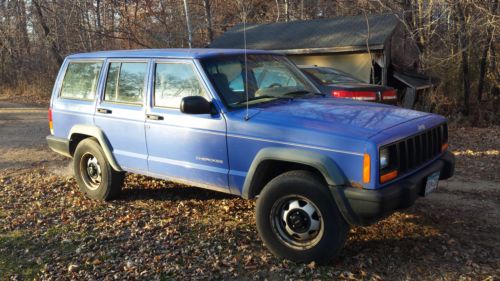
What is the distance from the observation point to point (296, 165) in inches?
166

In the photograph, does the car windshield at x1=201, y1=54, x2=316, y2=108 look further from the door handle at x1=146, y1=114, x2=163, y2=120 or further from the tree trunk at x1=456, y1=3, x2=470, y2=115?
the tree trunk at x1=456, y1=3, x2=470, y2=115

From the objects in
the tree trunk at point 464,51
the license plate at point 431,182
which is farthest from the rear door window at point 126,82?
the tree trunk at point 464,51

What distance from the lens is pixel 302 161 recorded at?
3906 mm

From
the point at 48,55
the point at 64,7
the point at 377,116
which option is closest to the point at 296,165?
the point at 377,116

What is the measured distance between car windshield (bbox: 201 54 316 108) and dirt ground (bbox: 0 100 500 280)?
1.38m

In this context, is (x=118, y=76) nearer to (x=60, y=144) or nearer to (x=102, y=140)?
(x=102, y=140)

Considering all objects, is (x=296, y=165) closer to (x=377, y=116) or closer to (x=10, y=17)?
(x=377, y=116)

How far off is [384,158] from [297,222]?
91 centimetres

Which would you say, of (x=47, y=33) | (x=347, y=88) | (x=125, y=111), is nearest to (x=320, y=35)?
(x=347, y=88)

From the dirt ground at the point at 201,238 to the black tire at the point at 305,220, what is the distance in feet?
0.42

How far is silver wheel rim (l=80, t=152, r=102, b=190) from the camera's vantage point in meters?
6.09

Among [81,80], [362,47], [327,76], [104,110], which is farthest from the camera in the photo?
[362,47]

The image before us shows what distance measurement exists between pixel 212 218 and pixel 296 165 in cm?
153

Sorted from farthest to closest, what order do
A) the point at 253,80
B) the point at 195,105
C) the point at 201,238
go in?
1. the point at 253,80
2. the point at 201,238
3. the point at 195,105
